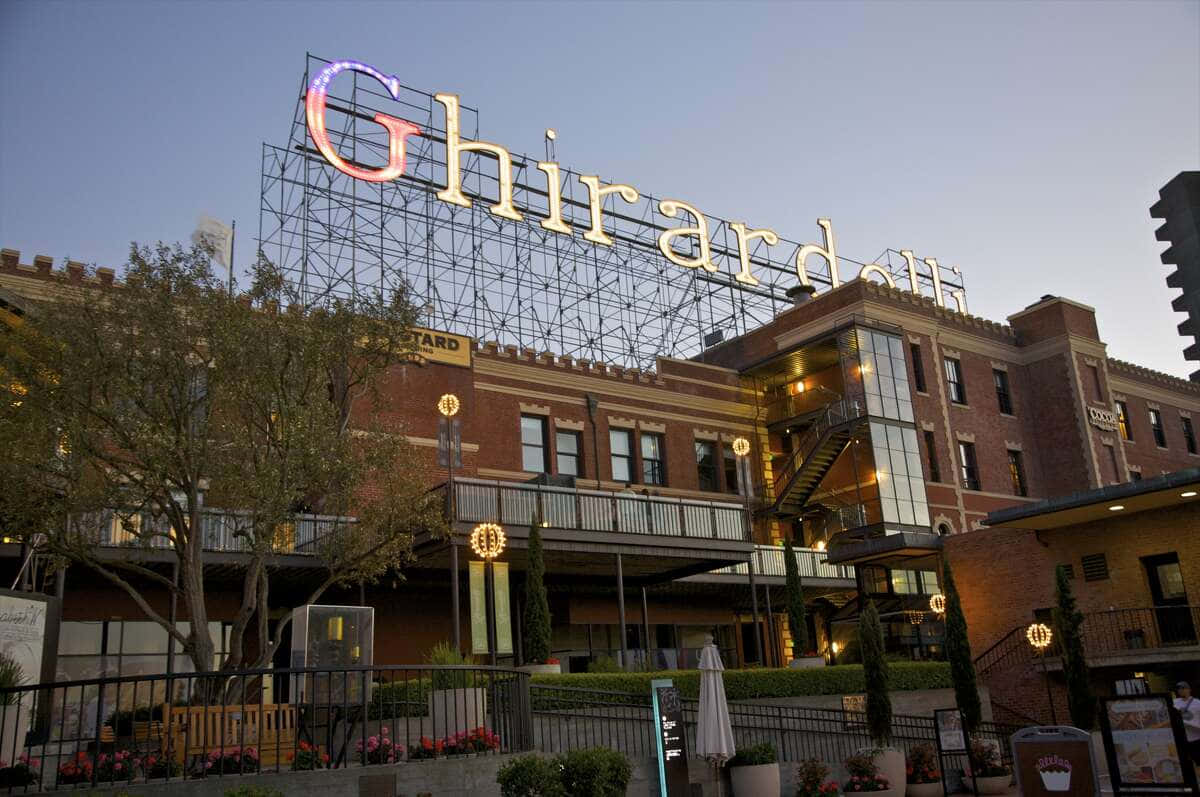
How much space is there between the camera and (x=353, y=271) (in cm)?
3788

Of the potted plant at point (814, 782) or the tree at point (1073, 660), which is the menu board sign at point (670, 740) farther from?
the tree at point (1073, 660)

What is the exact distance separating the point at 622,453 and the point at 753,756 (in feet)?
68.7

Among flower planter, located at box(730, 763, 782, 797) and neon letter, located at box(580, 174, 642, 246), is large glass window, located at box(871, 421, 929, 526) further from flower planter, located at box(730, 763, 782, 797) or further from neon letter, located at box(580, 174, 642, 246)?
flower planter, located at box(730, 763, 782, 797)

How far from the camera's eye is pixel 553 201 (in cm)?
4306

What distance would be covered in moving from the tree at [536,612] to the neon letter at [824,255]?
3186 cm

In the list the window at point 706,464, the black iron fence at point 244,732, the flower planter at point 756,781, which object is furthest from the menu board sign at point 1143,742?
the window at point 706,464

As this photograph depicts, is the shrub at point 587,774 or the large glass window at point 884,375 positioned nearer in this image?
the shrub at point 587,774

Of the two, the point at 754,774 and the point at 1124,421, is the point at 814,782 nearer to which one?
the point at 754,774

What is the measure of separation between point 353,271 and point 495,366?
21.9 ft

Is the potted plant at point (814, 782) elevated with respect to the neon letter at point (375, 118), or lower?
lower

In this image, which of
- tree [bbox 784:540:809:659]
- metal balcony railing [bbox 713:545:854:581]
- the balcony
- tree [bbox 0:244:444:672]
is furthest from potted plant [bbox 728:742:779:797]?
metal balcony railing [bbox 713:545:854:581]

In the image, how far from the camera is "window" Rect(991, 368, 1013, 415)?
4622 centimetres

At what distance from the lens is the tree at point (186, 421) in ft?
53.7

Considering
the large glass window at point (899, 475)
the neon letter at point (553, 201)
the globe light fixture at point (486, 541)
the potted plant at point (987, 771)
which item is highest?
the neon letter at point (553, 201)
